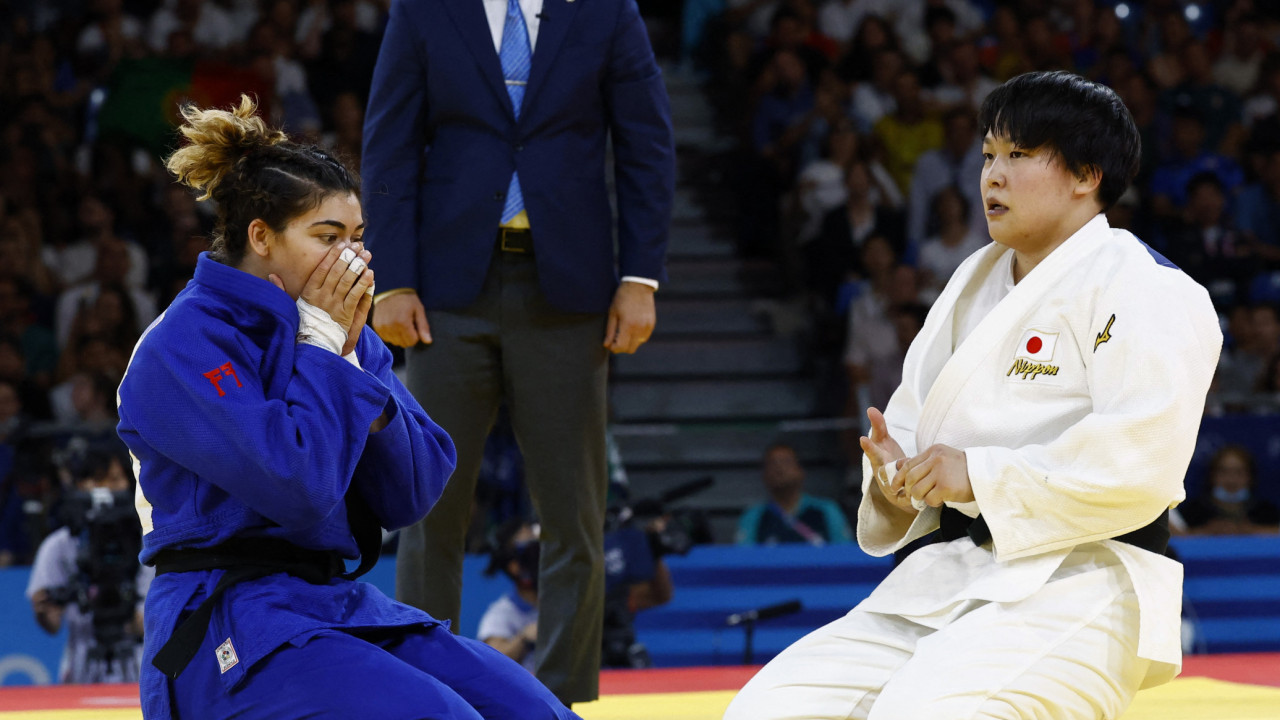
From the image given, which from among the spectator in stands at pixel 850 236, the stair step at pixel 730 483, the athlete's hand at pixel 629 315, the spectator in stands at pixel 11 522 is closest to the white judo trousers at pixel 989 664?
the athlete's hand at pixel 629 315

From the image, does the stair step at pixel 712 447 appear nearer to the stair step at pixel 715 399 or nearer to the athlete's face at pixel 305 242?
the stair step at pixel 715 399

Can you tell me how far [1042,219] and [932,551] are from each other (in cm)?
58

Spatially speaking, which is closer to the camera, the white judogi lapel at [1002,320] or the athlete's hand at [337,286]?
the athlete's hand at [337,286]

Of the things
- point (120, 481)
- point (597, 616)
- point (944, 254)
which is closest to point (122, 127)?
point (120, 481)

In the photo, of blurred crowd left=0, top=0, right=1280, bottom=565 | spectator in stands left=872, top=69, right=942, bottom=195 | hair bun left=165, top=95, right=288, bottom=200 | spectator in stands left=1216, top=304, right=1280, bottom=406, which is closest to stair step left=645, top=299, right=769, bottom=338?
blurred crowd left=0, top=0, right=1280, bottom=565

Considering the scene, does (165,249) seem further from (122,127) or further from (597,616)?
(597,616)

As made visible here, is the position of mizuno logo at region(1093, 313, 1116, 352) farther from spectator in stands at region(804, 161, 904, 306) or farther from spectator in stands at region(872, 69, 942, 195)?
spectator in stands at region(872, 69, 942, 195)

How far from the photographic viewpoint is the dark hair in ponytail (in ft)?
6.64

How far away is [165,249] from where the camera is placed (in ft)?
21.0

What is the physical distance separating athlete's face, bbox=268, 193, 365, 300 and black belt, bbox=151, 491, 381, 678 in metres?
0.38

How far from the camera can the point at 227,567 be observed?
1919 millimetres

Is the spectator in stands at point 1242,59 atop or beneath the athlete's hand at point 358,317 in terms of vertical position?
atop

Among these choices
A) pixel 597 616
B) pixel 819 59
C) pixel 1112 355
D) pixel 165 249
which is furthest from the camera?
pixel 819 59

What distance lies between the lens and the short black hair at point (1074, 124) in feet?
6.98
